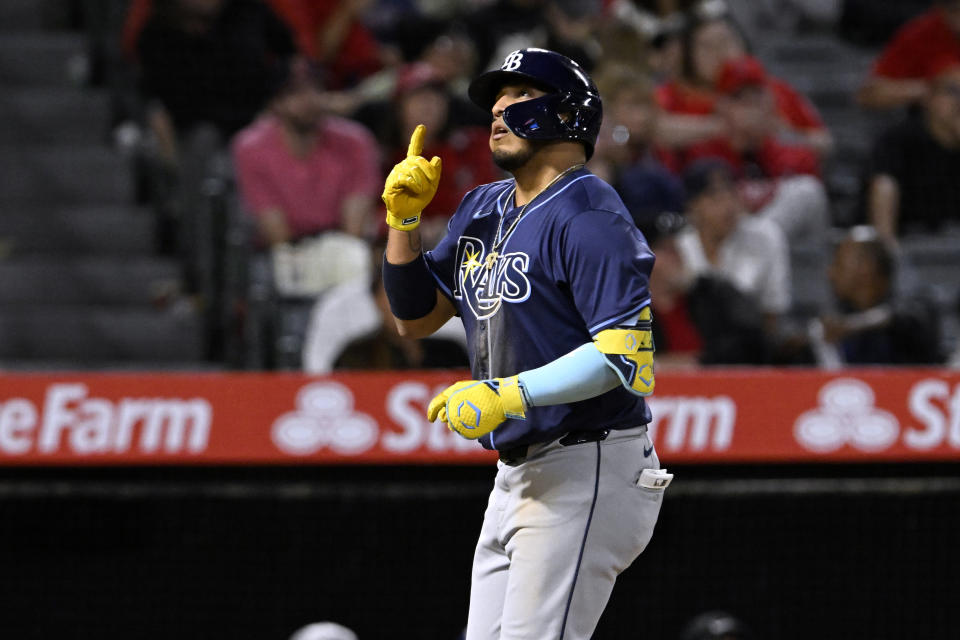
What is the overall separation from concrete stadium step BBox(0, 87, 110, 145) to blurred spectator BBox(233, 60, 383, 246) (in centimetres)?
89

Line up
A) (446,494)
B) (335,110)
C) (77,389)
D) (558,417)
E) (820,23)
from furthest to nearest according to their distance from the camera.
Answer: (820,23) → (335,110) → (446,494) → (77,389) → (558,417)

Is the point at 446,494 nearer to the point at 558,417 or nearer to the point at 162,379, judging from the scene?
the point at 162,379

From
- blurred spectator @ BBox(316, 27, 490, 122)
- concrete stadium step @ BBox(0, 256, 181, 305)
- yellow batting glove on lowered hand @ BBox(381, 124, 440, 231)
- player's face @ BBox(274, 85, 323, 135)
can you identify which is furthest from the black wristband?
blurred spectator @ BBox(316, 27, 490, 122)

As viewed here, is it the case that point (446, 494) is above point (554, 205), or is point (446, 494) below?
below

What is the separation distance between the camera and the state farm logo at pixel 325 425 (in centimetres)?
511

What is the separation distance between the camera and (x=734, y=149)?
24.7 ft

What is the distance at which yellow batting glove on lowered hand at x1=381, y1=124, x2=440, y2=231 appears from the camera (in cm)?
313

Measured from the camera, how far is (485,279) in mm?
3150

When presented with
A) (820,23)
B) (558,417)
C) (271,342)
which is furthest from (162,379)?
(820,23)

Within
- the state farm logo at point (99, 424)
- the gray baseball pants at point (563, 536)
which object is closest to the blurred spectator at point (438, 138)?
the state farm logo at point (99, 424)

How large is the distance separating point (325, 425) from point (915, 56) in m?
4.63

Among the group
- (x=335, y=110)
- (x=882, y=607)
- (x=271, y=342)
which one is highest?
(x=335, y=110)

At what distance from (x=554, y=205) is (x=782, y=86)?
5457mm

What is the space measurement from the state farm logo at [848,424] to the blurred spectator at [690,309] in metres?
0.87
